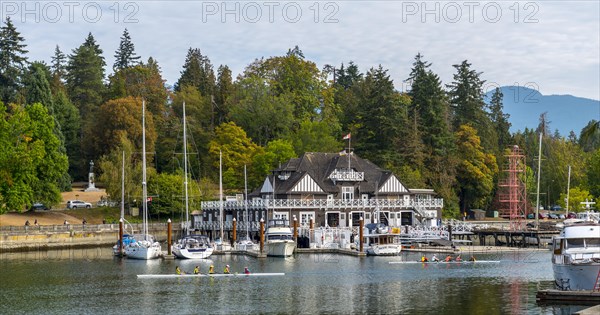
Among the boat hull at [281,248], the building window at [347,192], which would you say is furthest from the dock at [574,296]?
the building window at [347,192]

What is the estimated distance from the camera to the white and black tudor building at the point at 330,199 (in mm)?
96062

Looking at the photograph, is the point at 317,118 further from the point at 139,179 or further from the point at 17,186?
the point at 17,186

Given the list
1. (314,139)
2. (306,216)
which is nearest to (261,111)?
(314,139)

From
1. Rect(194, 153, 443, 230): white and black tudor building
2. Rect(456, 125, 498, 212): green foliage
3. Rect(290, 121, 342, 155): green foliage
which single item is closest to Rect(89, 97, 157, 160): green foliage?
Rect(290, 121, 342, 155): green foliage

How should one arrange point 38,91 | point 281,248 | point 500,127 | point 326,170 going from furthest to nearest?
point 500,127 → point 38,91 → point 326,170 → point 281,248

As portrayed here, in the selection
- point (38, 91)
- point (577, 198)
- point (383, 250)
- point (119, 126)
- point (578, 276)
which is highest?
point (38, 91)

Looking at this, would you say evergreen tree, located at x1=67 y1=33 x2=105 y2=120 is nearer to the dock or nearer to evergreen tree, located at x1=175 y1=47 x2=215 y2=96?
evergreen tree, located at x1=175 y1=47 x2=215 y2=96

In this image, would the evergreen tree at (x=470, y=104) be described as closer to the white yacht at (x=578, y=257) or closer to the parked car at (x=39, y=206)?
the parked car at (x=39, y=206)

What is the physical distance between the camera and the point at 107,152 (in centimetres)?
Answer: 11831

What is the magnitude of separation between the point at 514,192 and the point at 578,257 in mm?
57021

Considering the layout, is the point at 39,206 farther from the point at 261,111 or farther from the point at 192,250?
the point at 192,250

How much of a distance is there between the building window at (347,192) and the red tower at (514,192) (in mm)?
16432

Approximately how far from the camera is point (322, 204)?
96938 mm

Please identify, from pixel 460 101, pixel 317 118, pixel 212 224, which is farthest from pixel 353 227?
pixel 460 101
